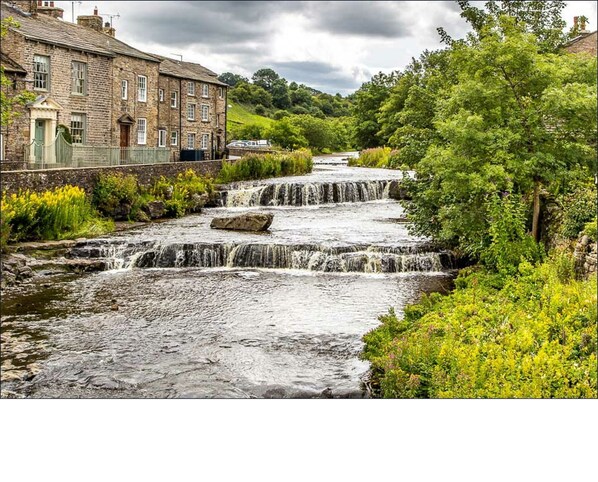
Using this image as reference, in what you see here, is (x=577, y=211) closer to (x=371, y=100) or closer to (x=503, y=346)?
(x=503, y=346)

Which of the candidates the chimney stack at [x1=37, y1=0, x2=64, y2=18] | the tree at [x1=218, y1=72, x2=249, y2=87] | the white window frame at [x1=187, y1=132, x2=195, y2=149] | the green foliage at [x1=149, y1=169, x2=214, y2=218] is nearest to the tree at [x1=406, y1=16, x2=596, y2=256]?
the tree at [x1=218, y1=72, x2=249, y2=87]

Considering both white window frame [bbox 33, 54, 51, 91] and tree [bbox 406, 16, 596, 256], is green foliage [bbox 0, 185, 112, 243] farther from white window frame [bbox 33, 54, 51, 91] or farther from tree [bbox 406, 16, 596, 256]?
tree [bbox 406, 16, 596, 256]

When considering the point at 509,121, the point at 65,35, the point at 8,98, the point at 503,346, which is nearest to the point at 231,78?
the point at 65,35

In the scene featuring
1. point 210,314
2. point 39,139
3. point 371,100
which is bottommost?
point 210,314

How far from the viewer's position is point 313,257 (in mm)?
11977

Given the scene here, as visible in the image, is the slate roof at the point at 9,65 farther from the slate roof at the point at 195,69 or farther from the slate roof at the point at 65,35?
the slate roof at the point at 195,69

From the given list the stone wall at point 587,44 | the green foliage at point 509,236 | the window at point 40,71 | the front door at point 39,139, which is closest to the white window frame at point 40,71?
the window at point 40,71

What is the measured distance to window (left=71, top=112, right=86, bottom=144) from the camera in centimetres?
919

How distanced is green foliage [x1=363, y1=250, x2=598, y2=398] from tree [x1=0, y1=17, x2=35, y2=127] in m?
3.86

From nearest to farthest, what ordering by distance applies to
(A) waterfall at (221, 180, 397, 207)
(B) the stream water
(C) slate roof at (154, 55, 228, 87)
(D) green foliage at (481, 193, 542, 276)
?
(B) the stream water < (C) slate roof at (154, 55, 228, 87) < (D) green foliage at (481, 193, 542, 276) < (A) waterfall at (221, 180, 397, 207)

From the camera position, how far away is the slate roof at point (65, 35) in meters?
7.14

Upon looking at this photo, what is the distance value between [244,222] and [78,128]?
477cm
